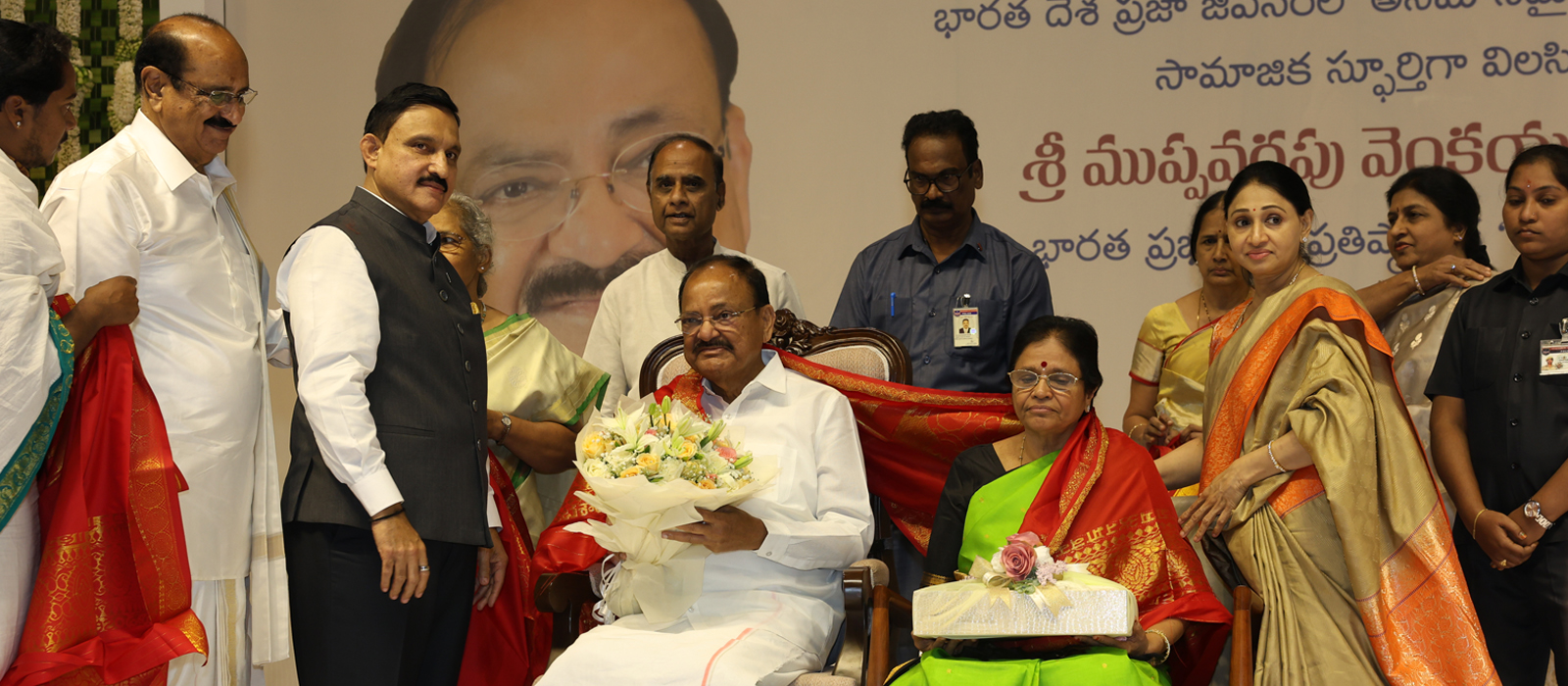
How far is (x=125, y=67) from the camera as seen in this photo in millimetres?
6012

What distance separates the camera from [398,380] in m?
2.84

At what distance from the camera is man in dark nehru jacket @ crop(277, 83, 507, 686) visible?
8.91 ft

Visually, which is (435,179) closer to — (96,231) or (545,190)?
(96,231)

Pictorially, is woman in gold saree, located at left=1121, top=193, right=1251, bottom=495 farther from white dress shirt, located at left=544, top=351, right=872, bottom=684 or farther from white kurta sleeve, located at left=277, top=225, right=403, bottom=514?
white kurta sleeve, located at left=277, top=225, right=403, bottom=514

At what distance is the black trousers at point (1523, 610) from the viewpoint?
3463mm

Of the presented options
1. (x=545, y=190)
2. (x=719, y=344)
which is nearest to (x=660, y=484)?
(x=719, y=344)

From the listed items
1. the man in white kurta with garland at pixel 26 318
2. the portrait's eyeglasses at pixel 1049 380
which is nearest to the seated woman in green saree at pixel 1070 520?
the portrait's eyeglasses at pixel 1049 380

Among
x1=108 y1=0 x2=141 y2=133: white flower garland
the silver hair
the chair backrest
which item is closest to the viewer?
the chair backrest

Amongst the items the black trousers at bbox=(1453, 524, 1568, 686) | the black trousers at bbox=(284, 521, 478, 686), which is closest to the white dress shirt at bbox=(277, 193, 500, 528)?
the black trousers at bbox=(284, 521, 478, 686)

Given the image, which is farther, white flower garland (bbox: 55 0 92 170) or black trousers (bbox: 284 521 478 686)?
white flower garland (bbox: 55 0 92 170)

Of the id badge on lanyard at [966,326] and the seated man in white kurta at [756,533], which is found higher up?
the id badge on lanyard at [966,326]

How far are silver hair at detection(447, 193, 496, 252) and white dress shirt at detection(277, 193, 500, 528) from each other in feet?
3.87

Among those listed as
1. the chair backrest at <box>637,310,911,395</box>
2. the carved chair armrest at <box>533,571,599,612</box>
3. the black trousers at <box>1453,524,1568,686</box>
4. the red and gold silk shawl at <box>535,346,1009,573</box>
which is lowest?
the black trousers at <box>1453,524,1568,686</box>

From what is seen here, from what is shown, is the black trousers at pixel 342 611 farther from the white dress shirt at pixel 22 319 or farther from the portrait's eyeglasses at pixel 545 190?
the portrait's eyeglasses at pixel 545 190
